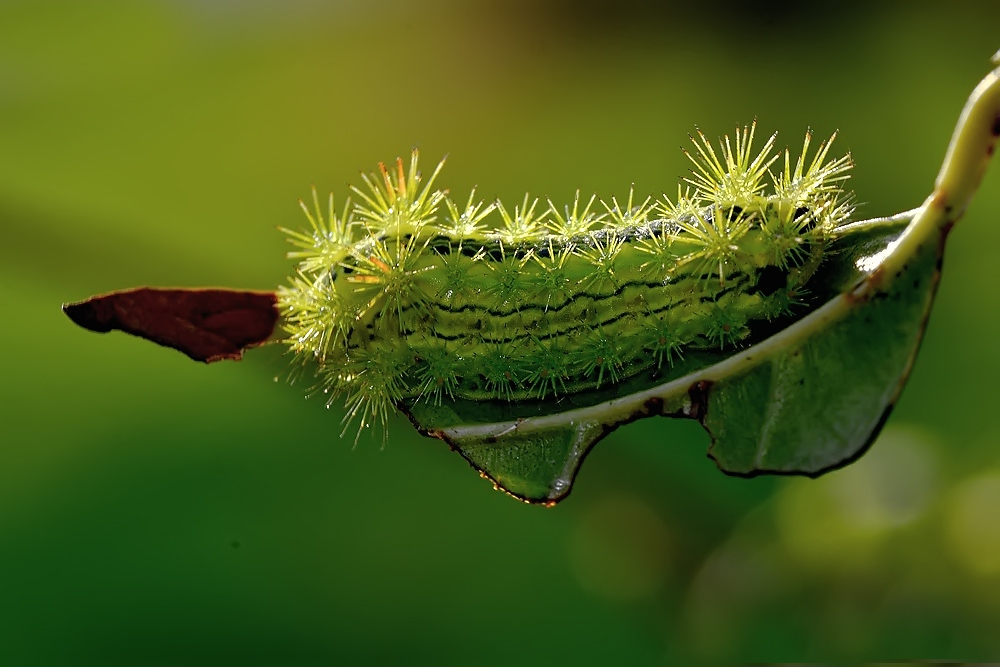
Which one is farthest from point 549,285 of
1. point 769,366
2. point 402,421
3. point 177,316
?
point 402,421

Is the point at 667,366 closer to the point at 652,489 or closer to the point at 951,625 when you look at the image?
the point at 951,625

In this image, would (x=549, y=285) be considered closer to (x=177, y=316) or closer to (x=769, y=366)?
(x=769, y=366)

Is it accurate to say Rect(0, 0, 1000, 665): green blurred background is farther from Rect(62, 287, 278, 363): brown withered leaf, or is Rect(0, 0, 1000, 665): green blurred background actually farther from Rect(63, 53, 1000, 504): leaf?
Rect(62, 287, 278, 363): brown withered leaf

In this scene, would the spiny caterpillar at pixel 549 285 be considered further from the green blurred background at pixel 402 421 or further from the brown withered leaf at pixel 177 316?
the green blurred background at pixel 402 421

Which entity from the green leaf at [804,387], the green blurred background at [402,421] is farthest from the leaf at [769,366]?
the green blurred background at [402,421]

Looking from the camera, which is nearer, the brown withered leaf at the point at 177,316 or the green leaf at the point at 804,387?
the green leaf at the point at 804,387

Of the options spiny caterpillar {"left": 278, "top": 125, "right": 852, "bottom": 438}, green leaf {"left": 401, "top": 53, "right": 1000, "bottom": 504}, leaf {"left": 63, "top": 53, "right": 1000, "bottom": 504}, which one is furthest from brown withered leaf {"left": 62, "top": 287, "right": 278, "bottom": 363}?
green leaf {"left": 401, "top": 53, "right": 1000, "bottom": 504}

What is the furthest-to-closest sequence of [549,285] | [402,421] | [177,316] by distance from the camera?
[402,421] < [549,285] < [177,316]
